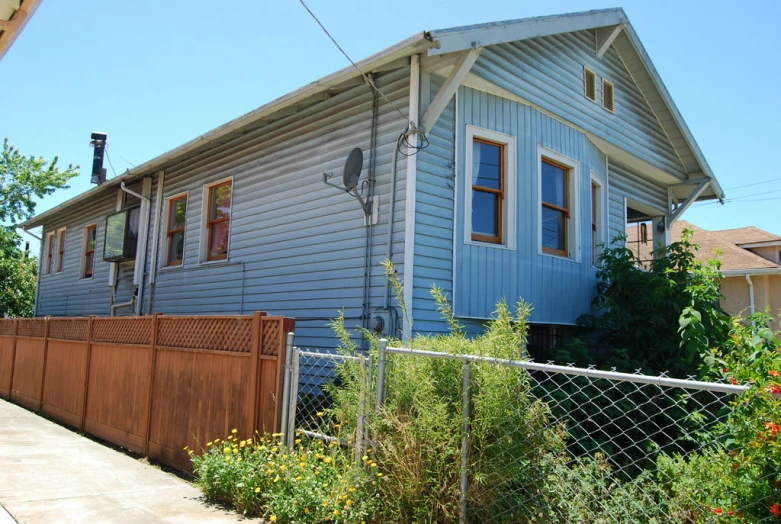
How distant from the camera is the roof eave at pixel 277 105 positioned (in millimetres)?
6887

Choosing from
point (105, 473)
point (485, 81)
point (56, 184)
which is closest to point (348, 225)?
point (485, 81)

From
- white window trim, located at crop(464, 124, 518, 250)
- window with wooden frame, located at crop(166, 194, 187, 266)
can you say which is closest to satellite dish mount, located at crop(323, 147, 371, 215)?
white window trim, located at crop(464, 124, 518, 250)

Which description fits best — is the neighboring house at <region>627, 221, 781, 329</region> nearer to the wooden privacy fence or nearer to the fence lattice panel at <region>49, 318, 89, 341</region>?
the wooden privacy fence

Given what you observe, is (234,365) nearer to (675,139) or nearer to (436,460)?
(436,460)

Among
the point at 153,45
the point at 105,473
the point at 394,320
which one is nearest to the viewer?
the point at 105,473

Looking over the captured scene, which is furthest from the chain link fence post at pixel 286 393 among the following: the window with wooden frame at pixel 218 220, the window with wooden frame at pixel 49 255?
the window with wooden frame at pixel 49 255

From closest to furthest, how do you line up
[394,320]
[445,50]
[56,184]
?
[445,50], [394,320], [56,184]

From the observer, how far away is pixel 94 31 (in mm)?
9617

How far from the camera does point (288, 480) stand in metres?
4.84

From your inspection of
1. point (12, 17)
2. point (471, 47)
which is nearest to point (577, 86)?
point (471, 47)

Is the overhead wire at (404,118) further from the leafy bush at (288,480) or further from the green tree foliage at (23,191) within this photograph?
the green tree foliage at (23,191)

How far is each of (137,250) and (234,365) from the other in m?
8.12

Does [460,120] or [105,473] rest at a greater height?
[460,120]

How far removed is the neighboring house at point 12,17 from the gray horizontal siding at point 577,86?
4.95 m
